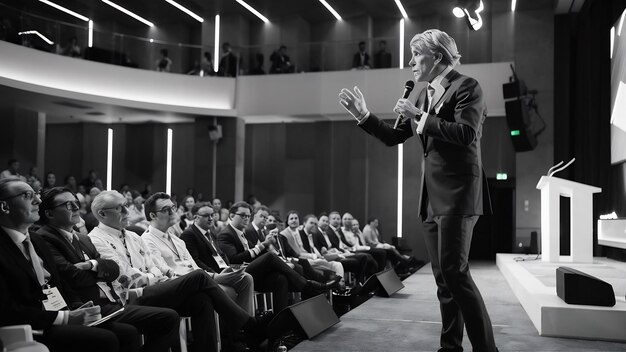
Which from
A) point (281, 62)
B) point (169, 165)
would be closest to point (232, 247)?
point (281, 62)

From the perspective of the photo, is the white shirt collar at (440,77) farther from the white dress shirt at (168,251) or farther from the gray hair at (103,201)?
the white dress shirt at (168,251)

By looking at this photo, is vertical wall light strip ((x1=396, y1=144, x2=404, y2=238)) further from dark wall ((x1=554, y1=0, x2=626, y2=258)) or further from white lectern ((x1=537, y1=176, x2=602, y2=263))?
white lectern ((x1=537, y1=176, x2=602, y2=263))

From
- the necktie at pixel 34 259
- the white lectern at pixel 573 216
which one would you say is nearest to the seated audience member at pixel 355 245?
the white lectern at pixel 573 216

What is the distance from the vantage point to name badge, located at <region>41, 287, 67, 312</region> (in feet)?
8.11

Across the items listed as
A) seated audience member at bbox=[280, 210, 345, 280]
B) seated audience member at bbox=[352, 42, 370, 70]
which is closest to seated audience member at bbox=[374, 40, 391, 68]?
seated audience member at bbox=[352, 42, 370, 70]

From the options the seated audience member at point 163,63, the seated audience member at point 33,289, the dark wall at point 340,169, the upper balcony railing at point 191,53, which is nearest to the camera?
the seated audience member at point 33,289

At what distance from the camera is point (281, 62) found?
13648 mm

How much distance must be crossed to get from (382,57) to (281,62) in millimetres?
2322

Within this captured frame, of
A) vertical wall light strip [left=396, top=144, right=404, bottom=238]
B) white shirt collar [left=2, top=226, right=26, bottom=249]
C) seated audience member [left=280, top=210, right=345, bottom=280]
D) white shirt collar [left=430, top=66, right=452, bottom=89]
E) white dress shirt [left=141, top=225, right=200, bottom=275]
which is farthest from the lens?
vertical wall light strip [left=396, top=144, right=404, bottom=238]

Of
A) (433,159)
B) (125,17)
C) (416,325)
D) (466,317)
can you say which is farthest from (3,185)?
(125,17)

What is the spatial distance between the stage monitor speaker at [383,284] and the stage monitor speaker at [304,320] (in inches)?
69.6

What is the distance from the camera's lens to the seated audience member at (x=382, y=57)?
1289cm

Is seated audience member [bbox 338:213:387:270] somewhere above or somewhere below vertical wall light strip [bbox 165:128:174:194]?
below

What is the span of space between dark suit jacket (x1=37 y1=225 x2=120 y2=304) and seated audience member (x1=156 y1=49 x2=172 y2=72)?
10962 millimetres
